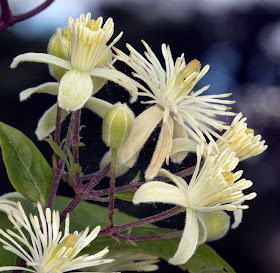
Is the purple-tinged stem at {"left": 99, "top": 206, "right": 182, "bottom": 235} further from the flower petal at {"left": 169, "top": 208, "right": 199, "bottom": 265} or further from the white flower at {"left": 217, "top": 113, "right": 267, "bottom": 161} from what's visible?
the white flower at {"left": 217, "top": 113, "right": 267, "bottom": 161}

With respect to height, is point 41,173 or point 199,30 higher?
point 199,30

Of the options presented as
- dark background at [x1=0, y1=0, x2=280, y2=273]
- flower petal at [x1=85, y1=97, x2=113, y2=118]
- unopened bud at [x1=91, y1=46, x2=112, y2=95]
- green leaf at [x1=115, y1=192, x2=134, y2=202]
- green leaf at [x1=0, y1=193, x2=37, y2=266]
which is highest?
dark background at [x1=0, y1=0, x2=280, y2=273]

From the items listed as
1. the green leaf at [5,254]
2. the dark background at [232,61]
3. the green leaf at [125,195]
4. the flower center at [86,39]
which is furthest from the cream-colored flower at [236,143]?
the dark background at [232,61]

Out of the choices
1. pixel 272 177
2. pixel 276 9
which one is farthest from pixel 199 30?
pixel 272 177

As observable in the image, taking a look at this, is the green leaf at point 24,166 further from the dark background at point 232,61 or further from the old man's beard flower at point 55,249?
the dark background at point 232,61

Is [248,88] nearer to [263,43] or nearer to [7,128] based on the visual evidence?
[263,43]

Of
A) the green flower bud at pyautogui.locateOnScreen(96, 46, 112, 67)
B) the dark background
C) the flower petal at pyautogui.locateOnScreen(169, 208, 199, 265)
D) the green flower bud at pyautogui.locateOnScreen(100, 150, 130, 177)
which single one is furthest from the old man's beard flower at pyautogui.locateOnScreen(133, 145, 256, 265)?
the dark background

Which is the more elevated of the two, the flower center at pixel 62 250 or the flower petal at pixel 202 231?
the flower petal at pixel 202 231
